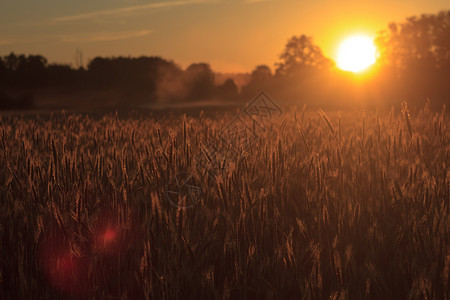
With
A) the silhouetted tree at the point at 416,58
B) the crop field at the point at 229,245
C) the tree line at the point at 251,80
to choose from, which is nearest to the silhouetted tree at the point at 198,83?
the tree line at the point at 251,80

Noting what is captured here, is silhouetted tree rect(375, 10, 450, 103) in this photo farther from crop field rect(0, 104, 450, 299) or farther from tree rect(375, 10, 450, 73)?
crop field rect(0, 104, 450, 299)

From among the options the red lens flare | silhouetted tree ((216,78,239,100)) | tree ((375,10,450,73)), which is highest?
tree ((375,10,450,73))

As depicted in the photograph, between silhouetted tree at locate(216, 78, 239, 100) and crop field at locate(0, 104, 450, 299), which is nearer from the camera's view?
crop field at locate(0, 104, 450, 299)

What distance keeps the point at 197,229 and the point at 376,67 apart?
2759cm

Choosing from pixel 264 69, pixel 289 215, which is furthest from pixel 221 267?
pixel 264 69

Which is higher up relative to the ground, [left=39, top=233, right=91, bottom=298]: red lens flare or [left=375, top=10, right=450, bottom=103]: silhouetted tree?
[left=375, top=10, right=450, bottom=103]: silhouetted tree

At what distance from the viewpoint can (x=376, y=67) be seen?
27.4 metres

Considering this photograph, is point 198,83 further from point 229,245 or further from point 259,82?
point 229,245

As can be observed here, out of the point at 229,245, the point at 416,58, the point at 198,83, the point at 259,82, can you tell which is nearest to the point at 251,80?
the point at 259,82

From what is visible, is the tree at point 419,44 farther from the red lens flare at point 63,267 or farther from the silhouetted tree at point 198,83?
the red lens flare at point 63,267

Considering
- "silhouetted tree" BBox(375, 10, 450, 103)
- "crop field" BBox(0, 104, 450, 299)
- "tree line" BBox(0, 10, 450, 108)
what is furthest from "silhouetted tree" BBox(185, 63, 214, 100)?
"crop field" BBox(0, 104, 450, 299)

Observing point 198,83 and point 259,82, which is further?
point 259,82

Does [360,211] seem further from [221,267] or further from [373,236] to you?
[221,267]

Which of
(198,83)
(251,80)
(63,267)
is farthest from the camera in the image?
(251,80)
